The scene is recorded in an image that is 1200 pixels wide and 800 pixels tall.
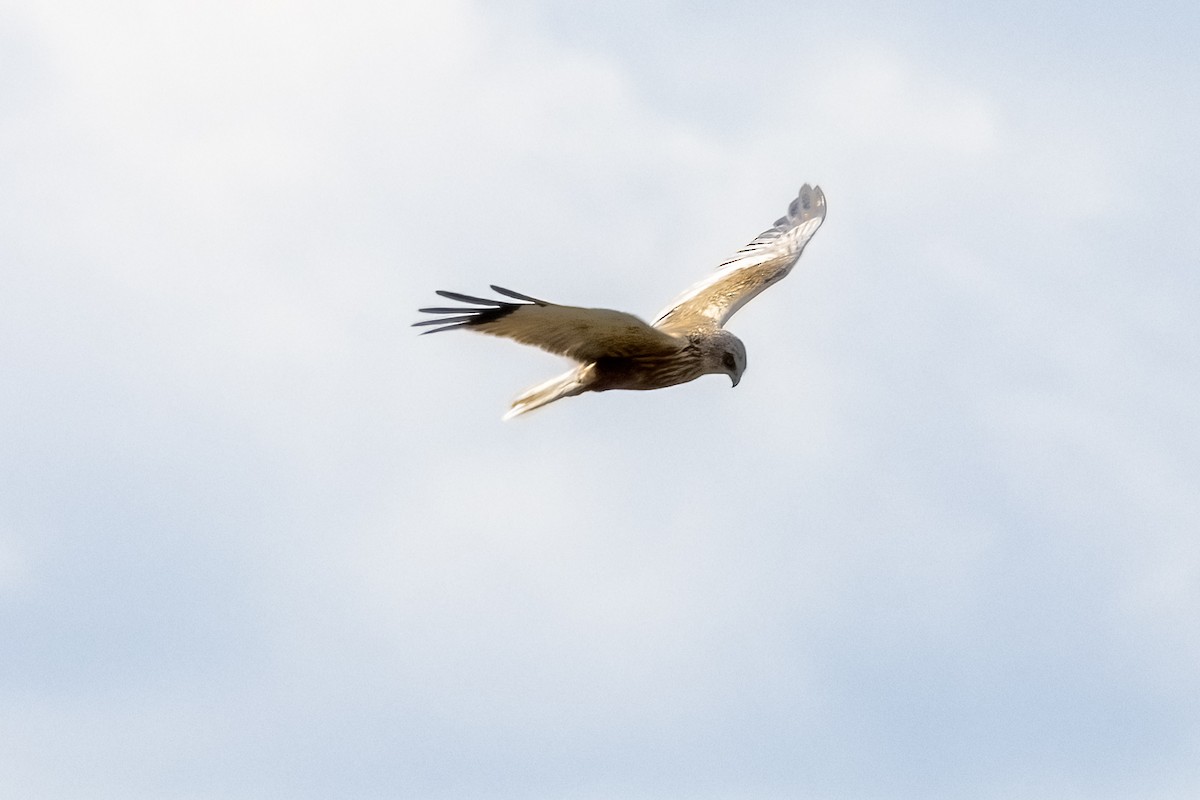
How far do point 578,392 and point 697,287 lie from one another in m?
3.42

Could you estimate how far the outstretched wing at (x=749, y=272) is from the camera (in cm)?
1584

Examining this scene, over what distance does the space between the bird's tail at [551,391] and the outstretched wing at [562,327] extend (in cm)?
26

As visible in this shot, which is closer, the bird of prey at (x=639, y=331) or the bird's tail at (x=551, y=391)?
the bird of prey at (x=639, y=331)

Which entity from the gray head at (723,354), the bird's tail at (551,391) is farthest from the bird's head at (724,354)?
the bird's tail at (551,391)

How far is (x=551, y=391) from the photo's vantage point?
546 inches

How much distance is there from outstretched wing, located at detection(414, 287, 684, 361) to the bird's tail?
26 cm

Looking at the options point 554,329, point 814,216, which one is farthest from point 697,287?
point 554,329

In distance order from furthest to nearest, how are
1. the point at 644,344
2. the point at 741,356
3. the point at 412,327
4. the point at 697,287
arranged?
the point at 697,287 → the point at 741,356 → the point at 644,344 → the point at 412,327

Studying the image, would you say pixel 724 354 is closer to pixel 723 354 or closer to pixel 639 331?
pixel 723 354

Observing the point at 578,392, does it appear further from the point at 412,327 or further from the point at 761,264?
the point at 761,264

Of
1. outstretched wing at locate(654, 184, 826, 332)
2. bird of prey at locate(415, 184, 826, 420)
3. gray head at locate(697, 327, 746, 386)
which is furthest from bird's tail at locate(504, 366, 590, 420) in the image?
outstretched wing at locate(654, 184, 826, 332)

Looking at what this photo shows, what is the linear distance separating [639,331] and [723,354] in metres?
1.66

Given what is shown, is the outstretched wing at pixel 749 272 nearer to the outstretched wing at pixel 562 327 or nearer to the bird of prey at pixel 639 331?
the bird of prey at pixel 639 331

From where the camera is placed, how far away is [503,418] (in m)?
14.1
